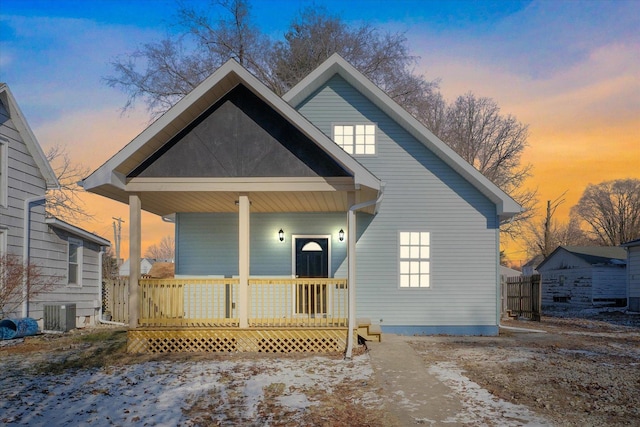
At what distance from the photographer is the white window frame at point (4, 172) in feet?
45.2

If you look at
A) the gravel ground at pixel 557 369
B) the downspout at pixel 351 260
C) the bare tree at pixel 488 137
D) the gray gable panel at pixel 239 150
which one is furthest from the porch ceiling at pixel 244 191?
the bare tree at pixel 488 137

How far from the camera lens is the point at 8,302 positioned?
530 inches

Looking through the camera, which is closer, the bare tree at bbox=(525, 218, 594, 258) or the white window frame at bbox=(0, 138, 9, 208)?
the white window frame at bbox=(0, 138, 9, 208)

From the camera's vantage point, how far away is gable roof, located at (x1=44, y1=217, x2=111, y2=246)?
51.5 ft

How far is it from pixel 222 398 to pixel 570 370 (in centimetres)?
574

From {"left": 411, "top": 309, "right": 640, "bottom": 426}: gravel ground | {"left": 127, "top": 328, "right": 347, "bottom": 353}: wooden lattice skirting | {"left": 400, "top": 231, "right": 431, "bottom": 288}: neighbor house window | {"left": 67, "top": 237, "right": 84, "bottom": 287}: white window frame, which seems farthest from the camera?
{"left": 67, "top": 237, "right": 84, "bottom": 287}: white window frame

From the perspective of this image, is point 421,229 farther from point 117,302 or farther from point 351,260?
point 117,302

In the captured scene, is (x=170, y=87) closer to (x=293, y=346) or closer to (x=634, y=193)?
(x=293, y=346)

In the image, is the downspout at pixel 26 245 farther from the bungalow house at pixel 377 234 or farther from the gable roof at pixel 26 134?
the bungalow house at pixel 377 234

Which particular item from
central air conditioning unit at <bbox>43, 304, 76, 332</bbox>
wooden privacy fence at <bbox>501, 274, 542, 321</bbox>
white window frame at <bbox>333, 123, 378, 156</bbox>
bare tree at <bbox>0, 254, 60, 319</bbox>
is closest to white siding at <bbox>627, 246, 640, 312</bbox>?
wooden privacy fence at <bbox>501, 274, 542, 321</bbox>

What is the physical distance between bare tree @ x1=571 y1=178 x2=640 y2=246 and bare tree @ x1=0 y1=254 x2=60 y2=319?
167 ft

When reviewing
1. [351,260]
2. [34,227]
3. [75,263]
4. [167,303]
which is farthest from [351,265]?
[75,263]

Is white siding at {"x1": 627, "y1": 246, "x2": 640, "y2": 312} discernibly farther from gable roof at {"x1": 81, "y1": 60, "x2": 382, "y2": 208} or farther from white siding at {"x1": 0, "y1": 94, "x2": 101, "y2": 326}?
white siding at {"x1": 0, "y1": 94, "x2": 101, "y2": 326}

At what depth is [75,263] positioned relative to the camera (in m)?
17.3
